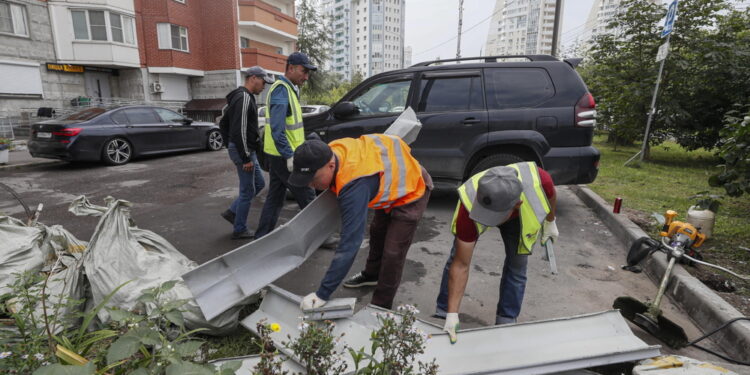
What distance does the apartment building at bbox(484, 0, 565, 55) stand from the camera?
73.1 metres

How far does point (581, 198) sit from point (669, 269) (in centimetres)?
374

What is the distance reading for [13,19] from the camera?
1442 centimetres

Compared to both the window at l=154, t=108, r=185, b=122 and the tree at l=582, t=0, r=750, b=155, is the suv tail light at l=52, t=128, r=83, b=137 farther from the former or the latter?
the tree at l=582, t=0, r=750, b=155

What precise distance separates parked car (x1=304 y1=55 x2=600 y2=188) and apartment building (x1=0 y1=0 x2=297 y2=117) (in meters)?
16.3

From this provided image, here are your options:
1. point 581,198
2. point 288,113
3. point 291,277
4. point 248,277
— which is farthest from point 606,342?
point 581,198

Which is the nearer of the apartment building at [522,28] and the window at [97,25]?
the window at [97,25]

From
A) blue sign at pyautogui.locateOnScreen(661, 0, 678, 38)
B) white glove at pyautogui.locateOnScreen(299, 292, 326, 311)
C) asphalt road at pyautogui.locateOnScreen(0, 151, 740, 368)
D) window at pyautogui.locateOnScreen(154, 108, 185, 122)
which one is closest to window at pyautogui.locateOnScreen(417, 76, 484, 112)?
asphalt road at pyautogui.locateOnScreen(0, 151, 740, 368)

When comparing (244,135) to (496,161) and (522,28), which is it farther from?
(522,28)

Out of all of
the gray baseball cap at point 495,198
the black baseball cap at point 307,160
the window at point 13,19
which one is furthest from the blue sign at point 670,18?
the window at point 13,19

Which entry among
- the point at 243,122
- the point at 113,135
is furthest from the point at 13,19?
the point at 243,122

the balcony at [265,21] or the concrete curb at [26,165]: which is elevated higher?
the balcony at [265,21]

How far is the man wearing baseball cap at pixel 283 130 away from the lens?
353cm

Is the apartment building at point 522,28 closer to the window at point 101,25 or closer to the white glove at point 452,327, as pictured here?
the window at point 101,25

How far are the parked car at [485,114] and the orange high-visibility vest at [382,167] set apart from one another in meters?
2.58
